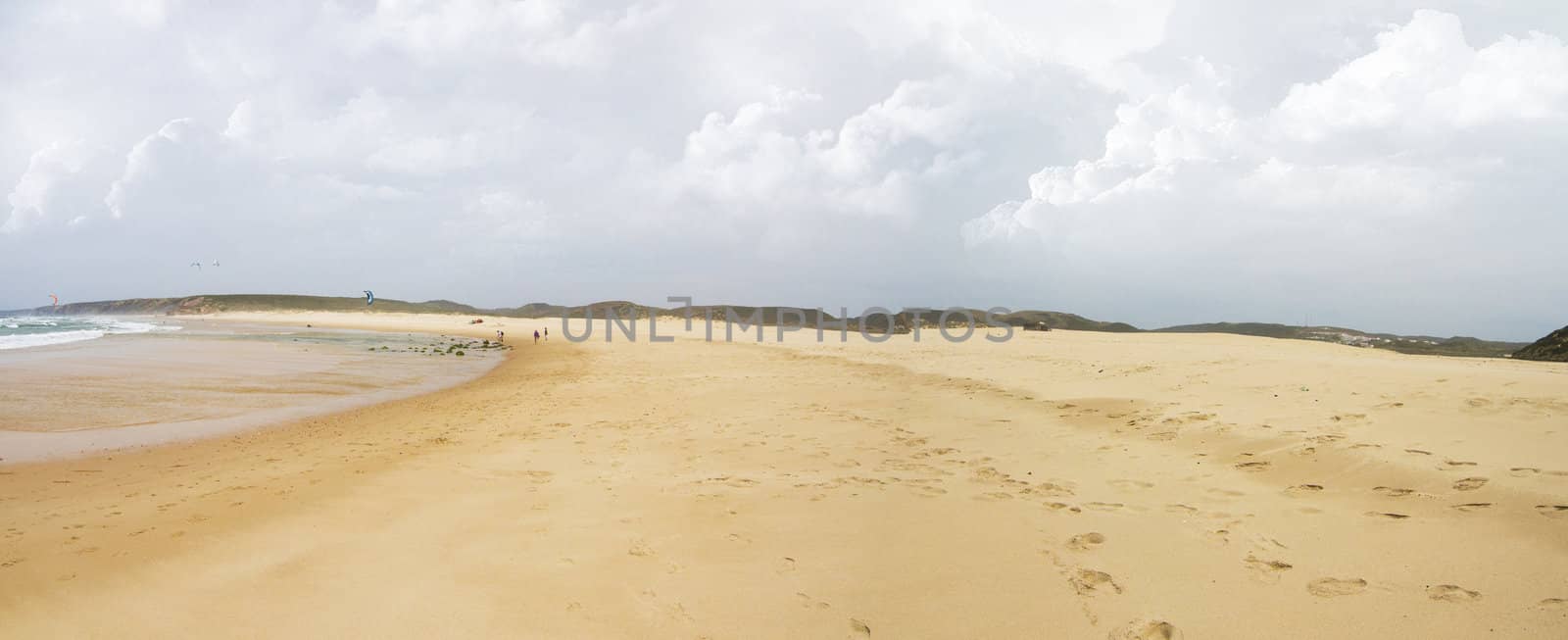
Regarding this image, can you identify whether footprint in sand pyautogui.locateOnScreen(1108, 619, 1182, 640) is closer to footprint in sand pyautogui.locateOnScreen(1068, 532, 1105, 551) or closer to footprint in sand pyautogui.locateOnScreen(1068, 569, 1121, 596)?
footprint in sand pyautogui.locateOnScreen(1068, 569, 1121, 596)

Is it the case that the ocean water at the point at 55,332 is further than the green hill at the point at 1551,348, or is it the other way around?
the ocean water at the point at 55,332

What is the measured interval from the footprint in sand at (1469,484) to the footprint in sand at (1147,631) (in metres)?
3.30

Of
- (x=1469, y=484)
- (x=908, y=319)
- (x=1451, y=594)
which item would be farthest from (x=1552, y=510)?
(x=908, y=319)

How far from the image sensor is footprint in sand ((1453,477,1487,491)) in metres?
4.51

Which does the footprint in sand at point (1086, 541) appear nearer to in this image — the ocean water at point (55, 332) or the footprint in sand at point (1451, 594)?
the footprint in sand at point (1451, 594)

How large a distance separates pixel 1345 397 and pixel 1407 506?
14.9 feet

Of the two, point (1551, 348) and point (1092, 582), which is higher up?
point (1551, 348)

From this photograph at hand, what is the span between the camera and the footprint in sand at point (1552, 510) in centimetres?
384

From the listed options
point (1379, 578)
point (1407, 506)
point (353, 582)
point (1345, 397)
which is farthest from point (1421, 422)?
point (353, 582)

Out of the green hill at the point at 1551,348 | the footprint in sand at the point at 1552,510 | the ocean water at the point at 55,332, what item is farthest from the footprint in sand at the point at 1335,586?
the ocean water at the point at 55,332

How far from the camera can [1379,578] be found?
331 cm

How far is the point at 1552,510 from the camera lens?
3918mm

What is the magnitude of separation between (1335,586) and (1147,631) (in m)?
1.14

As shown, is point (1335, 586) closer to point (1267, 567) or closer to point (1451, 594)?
point (1267, 567)
